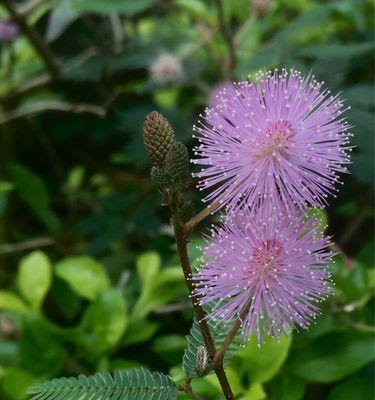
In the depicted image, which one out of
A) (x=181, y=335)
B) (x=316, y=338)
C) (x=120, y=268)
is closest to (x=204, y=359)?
(x=316, y=338)

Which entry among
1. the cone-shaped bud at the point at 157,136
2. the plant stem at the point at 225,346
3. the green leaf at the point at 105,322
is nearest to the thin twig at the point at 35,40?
the green leaf at the point at 105,322

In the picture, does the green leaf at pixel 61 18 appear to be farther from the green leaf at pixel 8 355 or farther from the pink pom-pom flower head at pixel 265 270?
the pink pom-pom flower head at pixel 265 270

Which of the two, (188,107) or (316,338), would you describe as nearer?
(316,338)

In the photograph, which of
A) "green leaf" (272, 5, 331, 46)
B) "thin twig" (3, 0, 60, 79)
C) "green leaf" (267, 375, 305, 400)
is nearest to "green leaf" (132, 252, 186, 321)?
"green leaf" (267, 375, 305, 400)

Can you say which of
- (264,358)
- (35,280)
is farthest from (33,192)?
(264,358)

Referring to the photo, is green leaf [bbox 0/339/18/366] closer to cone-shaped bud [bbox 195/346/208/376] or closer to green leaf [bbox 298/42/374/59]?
cone-shaped bud [bbox 195/346/208/376]

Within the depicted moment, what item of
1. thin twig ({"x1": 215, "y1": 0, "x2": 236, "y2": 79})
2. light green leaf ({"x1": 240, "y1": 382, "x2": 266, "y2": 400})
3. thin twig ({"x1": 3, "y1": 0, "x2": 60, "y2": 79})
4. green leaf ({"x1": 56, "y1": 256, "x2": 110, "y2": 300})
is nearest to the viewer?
light green leaf ({"x1": 240, "y1": 382, "x2": 266, "y2": 400})

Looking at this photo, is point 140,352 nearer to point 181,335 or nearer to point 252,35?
point 181,335
